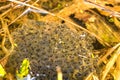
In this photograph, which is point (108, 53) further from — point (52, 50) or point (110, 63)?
point (52, 50)

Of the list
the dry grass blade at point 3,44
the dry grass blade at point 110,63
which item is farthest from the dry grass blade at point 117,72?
the dry grass blade at point 3,44

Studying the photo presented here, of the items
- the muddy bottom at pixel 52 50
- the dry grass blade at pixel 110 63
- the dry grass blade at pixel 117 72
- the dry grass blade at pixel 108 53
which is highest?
the muddy bottom at pixel 52 50

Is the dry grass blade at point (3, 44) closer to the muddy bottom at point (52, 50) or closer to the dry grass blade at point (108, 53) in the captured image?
the muddy bottom at point (52, 50)

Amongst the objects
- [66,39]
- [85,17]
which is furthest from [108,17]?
[66,39]

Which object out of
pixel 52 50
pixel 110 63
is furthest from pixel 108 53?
pixel 52 50

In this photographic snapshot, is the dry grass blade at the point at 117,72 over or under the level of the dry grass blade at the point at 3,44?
under

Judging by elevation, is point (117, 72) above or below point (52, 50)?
below

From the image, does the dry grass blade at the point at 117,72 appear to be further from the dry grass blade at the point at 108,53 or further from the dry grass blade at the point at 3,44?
the dry grass blade at the point at 3,44

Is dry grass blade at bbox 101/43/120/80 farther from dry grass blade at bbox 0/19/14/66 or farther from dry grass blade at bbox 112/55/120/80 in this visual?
dry grass blade at bbox 0/19/14/66

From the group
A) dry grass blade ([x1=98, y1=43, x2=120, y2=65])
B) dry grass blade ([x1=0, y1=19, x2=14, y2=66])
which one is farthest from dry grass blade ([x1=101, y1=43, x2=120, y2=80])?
dry grass blade ([x1=0, y1=19, x2=14, y2=66])
